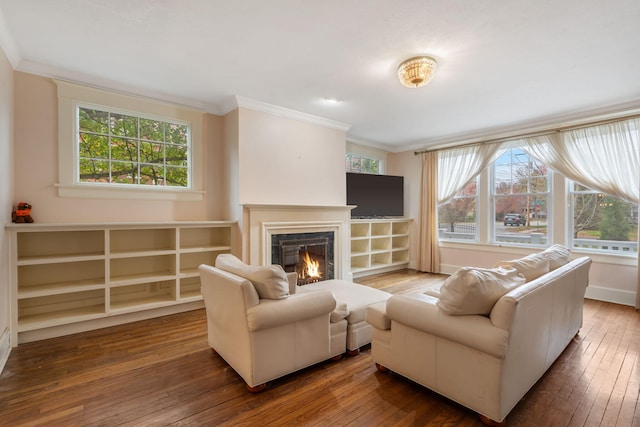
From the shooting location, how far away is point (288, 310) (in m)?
2.06

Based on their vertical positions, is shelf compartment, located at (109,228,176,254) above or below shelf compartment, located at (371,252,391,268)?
above

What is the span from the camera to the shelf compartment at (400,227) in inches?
250

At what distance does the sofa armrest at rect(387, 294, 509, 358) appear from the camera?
63.6 inches

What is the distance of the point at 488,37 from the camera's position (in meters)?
2.46

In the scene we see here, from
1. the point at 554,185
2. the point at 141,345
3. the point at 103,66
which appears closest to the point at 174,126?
the point at 103,66

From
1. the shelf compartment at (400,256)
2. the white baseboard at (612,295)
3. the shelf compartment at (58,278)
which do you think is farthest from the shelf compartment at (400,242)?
the shelf compartment at (58,278)

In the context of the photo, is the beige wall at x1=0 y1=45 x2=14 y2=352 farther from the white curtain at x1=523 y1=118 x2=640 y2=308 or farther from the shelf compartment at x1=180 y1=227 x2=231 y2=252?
the white curtain at x1=523 y1=118 x2=640 y2=308

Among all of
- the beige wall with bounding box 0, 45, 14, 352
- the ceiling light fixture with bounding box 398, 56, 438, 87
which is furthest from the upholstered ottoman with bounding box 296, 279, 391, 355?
the beige wall with bounding box 0, 45, 14, 352

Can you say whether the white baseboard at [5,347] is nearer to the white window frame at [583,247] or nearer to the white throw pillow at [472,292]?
the white throw pillow at [472,292]

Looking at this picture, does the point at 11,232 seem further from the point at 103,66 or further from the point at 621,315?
the point at 621,315

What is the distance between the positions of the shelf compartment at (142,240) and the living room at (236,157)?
158 millimetres

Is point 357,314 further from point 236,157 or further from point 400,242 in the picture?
point 400,242

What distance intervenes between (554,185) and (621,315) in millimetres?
1925

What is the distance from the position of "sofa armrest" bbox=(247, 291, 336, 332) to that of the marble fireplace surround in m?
1.81
